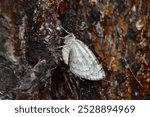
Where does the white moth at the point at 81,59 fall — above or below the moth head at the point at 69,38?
below

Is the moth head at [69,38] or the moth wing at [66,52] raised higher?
the moth head at [69,38]

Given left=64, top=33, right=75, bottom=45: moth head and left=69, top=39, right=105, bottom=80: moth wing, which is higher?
left=64, top=33, right=75, bottom=45: moth head

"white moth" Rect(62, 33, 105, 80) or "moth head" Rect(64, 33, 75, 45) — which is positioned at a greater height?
"moth head" Rect(64, 33, 75, 45)

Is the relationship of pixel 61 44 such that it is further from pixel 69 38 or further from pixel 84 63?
pixel 84 63

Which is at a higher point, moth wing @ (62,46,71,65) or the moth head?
the moth head

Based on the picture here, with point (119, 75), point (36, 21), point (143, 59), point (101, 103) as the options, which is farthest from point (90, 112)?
Answer: point (36, 21)

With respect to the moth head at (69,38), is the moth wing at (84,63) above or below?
below
